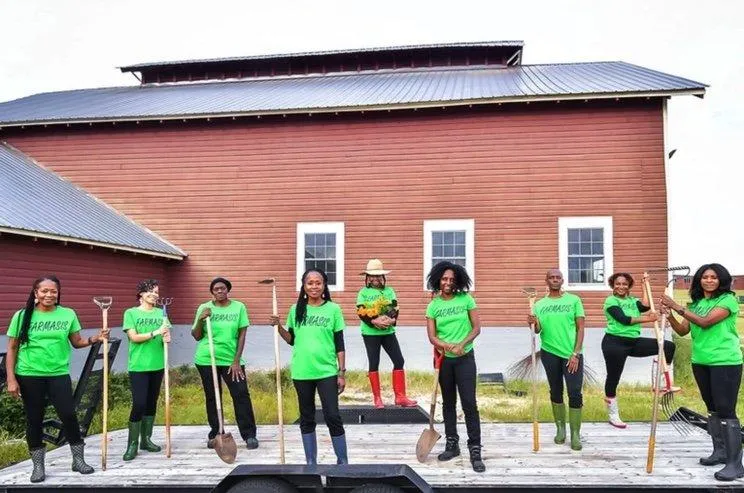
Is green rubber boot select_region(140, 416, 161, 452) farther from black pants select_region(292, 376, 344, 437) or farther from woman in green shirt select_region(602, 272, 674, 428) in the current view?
woman in green shirt select_region(602, 272, 674, 428)

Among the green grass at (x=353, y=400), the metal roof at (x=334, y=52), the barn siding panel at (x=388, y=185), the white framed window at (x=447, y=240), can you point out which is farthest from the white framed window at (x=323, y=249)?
the metal roof at (x=334, y=52)


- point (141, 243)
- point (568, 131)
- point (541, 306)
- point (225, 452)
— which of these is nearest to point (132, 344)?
point (225, 452)

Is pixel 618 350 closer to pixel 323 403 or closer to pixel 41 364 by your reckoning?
pixel 323 403

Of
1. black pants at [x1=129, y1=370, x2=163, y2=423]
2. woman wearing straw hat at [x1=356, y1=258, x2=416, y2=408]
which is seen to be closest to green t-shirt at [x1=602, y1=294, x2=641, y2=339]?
woman wearing straw hat at [x1=356, y1=258, x2=416, y2=408]

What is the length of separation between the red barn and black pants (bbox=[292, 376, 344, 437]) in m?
8.38

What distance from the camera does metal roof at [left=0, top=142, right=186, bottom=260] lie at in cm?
1027

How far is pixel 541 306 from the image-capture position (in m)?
5.75

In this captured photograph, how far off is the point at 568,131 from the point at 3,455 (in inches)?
477

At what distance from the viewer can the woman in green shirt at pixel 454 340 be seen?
5.03 m

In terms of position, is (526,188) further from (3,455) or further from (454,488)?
(3,455)

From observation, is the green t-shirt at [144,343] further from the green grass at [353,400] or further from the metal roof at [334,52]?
the metal roof at [334,52]

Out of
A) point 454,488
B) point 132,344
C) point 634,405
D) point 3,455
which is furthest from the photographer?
point 634,405

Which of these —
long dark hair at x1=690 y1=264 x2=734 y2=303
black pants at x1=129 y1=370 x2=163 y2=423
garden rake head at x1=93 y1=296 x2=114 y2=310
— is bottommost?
black pants at x1=129 y1=370 x2=163 y2=423

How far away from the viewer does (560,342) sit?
18.4 feet
